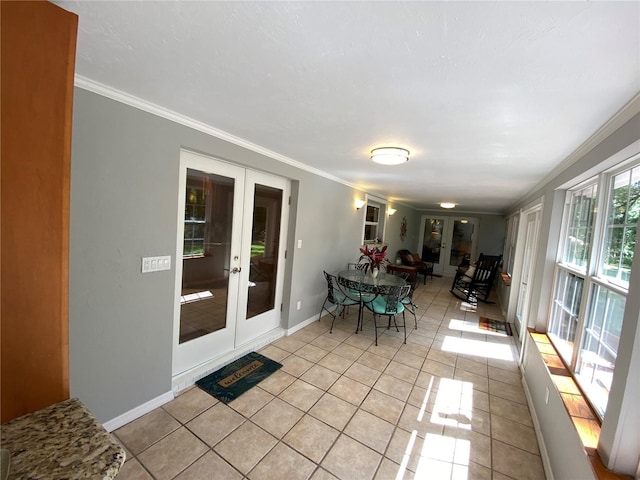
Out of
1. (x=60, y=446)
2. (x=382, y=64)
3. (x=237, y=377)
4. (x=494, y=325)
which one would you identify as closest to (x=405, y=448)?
(x=237, y=377)

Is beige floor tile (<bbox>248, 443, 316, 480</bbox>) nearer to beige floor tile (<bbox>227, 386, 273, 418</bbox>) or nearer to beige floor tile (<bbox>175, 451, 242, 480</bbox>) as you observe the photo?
beige floor tile (<bbox>175, 451, 242, 480</bbox>)

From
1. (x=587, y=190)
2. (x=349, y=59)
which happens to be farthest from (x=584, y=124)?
(x=349, y=59)

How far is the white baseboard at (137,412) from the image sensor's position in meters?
1.82

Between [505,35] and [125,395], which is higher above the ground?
[505,35]

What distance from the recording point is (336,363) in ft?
9.45

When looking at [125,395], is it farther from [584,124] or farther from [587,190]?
[587,190]

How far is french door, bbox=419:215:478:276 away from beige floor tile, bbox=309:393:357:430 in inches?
296

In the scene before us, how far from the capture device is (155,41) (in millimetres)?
1090

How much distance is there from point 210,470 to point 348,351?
1.87 m

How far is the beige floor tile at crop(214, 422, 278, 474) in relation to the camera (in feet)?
5.45

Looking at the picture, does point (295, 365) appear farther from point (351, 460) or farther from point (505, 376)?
point (505, 376)

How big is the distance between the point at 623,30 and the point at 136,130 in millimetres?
2355

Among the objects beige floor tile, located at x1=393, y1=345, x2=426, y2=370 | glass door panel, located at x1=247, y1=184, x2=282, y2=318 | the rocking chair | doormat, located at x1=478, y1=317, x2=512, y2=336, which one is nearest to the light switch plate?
glass door panel, located at x1=247, y1=184, x2=282, y2=318

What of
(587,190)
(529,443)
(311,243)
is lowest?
(529,443)
